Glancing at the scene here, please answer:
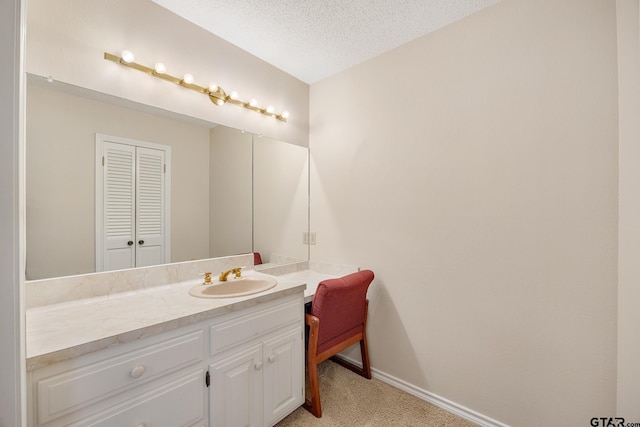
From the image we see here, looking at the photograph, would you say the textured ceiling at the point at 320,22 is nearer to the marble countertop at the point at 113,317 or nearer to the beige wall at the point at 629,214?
the beige wall at the point at 629,214

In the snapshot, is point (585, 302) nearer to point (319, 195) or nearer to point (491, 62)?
point (491, 62)

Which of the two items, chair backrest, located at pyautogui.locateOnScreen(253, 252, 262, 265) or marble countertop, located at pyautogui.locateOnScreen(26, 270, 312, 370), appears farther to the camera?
chair backrest, located at pyautogui.locateOnScreen(253, 252, 262, 265)

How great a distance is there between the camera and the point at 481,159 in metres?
1.60

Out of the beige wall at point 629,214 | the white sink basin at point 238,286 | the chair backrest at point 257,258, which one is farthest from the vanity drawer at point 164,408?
the beige wall at point 629,214

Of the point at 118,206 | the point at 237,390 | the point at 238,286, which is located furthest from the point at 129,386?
the point at 118,206

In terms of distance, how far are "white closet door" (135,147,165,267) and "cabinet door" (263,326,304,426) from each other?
2.80ft

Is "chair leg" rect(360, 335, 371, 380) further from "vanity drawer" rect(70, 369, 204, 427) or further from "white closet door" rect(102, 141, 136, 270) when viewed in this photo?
"white closet door" rect(102, 141, 136, 270)

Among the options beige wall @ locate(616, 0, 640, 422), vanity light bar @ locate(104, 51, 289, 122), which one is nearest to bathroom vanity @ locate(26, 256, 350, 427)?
vanity light bar @ locate(104, 51, 289, 122)

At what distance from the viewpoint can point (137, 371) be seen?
988mm

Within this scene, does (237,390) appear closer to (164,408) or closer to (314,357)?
(164,408)

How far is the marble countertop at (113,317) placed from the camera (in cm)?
87

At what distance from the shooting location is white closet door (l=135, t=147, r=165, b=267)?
1542mm

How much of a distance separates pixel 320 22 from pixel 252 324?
1846mm

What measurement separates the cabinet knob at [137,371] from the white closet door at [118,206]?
2.22 feet
